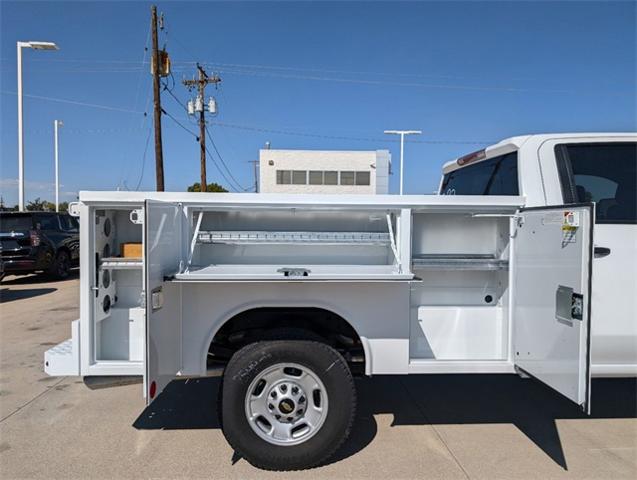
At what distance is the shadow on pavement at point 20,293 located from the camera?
9.31 metres

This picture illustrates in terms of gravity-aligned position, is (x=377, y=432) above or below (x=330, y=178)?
below

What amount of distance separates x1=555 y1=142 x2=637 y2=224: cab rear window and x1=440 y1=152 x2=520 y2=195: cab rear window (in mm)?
310

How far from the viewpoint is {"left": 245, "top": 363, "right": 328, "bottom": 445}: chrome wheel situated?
2883 mm

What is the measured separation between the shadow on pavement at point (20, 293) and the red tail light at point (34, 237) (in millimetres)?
1266

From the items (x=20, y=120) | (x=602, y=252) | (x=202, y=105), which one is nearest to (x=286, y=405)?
(x=602, y=252)

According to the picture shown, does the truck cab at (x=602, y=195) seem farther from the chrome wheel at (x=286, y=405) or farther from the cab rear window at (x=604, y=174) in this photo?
the chrome wheel at (x=286, y=405)

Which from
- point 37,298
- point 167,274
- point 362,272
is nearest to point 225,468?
point 167,274

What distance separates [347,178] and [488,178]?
35.0m

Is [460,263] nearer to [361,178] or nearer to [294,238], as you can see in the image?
[294,238]

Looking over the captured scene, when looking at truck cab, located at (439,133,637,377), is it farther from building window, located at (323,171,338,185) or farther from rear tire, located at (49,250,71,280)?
building window, located at (323,171,338,185)

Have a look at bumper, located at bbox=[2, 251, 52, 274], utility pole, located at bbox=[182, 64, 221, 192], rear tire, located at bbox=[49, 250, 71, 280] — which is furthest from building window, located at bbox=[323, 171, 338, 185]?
bumper, located at bbox=[2, 251, 52, 274]

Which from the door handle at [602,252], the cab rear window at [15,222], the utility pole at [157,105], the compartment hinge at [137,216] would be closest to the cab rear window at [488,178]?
the door handle at [602,252]

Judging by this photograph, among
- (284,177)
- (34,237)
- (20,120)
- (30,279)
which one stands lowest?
(30,279)

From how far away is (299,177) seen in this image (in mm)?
38188
